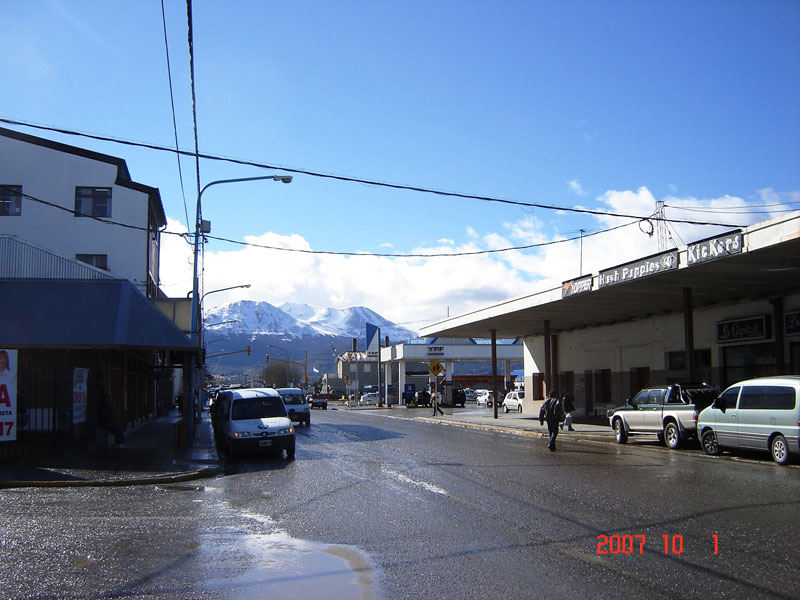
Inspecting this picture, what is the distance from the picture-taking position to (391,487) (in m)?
13.2

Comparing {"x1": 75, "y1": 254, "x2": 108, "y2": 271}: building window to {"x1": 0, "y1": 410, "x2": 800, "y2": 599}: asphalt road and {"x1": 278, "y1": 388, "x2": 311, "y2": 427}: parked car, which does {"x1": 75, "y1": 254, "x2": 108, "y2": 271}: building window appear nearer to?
{"x1": 278, "y1": 388, "x2": 311, "y2": 427}: parked car

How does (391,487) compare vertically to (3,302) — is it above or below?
below

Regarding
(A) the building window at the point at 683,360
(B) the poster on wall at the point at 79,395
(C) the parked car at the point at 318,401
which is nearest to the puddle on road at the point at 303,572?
(B) the poster on wall at the point at 79,395

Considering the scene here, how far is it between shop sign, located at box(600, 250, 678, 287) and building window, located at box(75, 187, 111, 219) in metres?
24.3

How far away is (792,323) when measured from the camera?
2445cm

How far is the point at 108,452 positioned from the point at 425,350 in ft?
154

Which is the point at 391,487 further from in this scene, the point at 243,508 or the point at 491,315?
the point at 491,315

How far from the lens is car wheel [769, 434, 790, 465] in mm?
15836

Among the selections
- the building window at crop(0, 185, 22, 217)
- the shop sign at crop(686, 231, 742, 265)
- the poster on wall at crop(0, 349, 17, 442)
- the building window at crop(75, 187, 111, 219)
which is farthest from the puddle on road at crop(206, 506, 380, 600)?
the building window at crop(0, 185, 22, 217)

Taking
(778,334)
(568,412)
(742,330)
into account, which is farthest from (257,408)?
(742,330)

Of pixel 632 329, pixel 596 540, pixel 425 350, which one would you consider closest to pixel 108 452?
pixel 596 540

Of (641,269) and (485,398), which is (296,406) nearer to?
(641,269)

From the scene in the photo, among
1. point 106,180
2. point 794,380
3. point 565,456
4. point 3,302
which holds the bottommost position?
point 565,456
